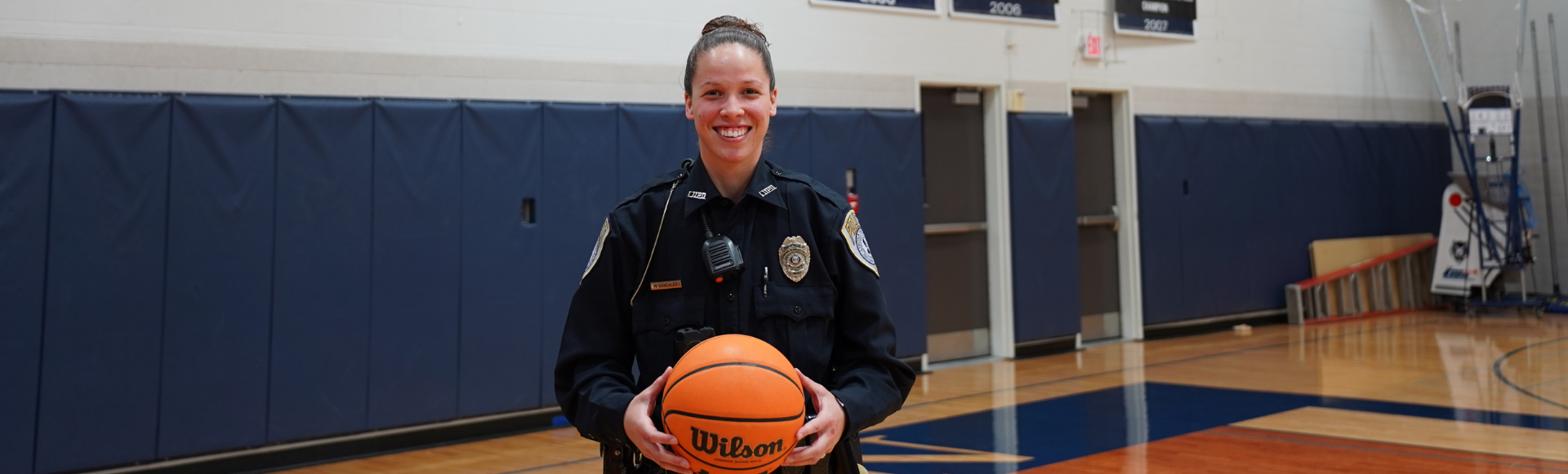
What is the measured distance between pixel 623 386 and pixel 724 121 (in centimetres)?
44

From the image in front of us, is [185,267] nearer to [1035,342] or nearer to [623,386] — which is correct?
[623,386]

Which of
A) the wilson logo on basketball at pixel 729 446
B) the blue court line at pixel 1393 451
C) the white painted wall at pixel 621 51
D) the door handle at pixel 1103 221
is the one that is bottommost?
the blue court line at pixel 1393 451

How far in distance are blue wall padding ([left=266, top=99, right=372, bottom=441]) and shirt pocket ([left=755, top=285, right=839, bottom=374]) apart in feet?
15.4

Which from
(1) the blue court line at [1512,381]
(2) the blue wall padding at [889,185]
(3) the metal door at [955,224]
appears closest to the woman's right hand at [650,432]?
(2) the blue wall padding at [889,185]

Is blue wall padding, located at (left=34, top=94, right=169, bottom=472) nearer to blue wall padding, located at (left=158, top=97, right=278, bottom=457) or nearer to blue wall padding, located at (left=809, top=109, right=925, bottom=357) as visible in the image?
blue wall padding, located at (left=158, top=97, right=278, bottom=457)

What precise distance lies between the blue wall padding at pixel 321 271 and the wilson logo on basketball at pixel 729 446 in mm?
4812

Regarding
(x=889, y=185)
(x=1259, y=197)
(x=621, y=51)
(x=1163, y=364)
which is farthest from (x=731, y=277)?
(x=1259, y=197)

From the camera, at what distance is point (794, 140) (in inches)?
300

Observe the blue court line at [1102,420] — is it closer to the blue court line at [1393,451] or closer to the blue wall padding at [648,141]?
the blue court line at [1393,451]

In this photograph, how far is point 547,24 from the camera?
6.72 meters

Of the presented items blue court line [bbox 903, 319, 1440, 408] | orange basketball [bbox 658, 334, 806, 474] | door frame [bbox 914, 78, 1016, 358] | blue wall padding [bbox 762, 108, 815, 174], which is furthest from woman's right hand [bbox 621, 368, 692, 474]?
door frame [bbox 914, 78, 1016, 358]

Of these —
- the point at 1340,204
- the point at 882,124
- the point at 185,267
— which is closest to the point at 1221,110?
the point at 1340,204

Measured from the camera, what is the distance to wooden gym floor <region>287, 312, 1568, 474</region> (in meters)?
5.18

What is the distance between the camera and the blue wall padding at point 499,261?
629 cm
